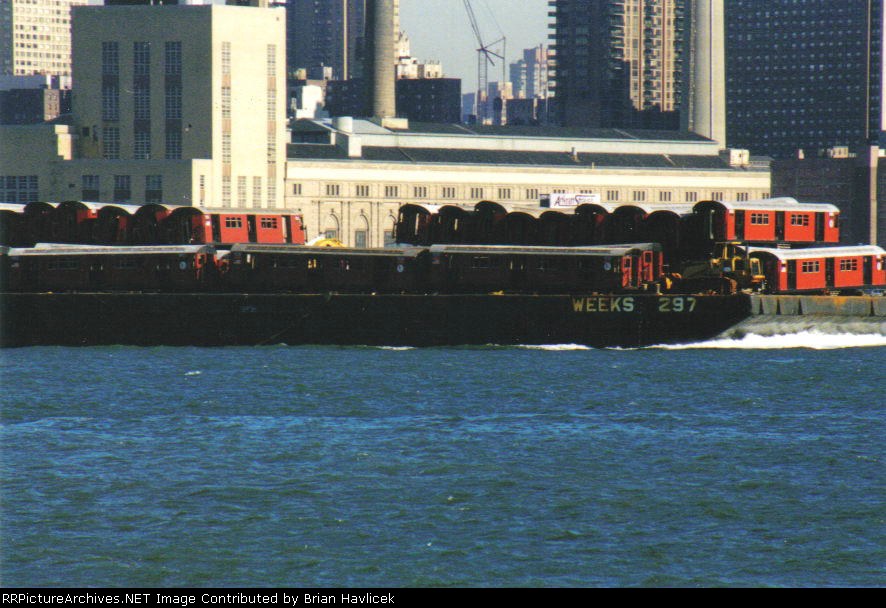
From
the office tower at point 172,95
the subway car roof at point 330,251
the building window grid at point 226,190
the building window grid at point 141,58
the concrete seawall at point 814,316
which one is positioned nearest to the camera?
the concrete seawall at point 814,316

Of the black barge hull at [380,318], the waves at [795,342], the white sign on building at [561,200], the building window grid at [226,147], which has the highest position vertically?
the building window grid at [226,147]

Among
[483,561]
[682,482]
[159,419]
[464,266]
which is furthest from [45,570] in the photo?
[464,266]

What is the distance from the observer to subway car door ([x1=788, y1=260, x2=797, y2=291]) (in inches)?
3408

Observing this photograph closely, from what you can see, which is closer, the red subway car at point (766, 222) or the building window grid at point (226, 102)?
the red subway car at point (766, 222)

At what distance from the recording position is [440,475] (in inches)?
1802

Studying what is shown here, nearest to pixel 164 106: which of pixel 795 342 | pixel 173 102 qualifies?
pixel 173 102

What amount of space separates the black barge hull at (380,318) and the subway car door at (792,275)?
4601 mm

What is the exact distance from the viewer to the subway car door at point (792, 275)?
86.6 meters

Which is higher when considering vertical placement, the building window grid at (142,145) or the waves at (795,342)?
the building window grid at (142,145)

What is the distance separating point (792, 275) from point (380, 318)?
23662mm

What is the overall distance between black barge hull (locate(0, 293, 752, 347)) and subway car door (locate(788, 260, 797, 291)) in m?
4.60

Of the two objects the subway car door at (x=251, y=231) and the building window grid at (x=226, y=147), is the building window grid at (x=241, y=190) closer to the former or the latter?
the building window grid at (x=226, y=147)

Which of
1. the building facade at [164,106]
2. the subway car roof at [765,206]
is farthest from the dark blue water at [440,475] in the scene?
the building facade at [164,106]

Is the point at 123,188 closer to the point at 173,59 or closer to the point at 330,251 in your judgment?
the point at 173,59
